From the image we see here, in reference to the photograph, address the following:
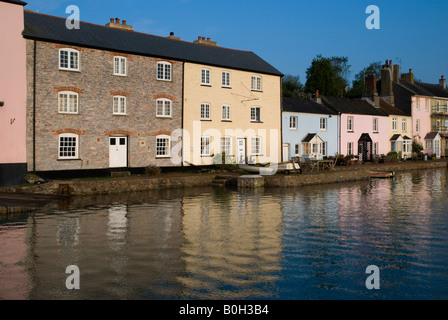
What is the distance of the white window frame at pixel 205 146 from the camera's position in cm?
3119

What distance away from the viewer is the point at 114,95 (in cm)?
2669

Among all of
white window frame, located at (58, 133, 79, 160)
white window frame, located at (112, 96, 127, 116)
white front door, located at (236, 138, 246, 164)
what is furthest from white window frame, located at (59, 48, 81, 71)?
white front door, located at (236, 138, 246, 164)

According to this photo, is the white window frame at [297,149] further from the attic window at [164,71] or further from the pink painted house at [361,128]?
the attic window at [164,71]

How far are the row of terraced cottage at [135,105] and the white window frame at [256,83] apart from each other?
0.08 meters

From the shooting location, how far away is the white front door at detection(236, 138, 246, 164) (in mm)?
33688

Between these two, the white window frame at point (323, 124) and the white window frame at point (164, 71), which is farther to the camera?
the white window frame at point (323, 124)

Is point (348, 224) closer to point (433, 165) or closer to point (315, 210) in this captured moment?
point (315, 210)

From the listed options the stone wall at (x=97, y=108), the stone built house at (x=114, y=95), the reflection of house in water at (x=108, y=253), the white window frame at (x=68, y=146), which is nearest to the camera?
the reflection of house in water at (x=108, y=253)

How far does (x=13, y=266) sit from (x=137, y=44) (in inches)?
849

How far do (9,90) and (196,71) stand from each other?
41.4 feet

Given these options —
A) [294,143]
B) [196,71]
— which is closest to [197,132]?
[196,71]

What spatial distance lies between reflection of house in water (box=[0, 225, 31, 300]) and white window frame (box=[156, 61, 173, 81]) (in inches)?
689

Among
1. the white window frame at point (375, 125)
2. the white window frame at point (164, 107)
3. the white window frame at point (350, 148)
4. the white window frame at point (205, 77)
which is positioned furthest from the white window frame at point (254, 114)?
the white window frame at point (375, 125)

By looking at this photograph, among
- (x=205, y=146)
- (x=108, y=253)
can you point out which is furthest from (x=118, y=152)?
(x=108, y=253)
